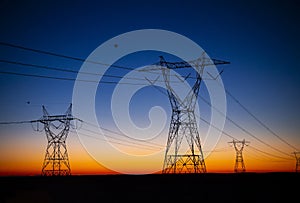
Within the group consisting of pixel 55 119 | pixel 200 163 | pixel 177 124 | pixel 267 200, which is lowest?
pixel 267 200

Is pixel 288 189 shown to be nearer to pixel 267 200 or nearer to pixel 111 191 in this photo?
pixel 267 200

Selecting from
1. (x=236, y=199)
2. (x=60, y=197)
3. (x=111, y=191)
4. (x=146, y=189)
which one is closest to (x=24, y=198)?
(x=60, y=197)

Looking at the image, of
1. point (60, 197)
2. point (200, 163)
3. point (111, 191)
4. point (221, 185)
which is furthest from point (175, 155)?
point (60, 197)

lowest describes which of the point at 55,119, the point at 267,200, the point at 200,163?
the point at 267,200

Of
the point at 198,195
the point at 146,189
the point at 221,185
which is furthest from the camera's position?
the point at 221,185

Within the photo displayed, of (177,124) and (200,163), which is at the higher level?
(177,124)

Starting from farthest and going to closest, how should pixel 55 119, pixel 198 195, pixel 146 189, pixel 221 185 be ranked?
1. pixel 55 119
2. pixel 221 185
3. pixel 146 189
4. pixel 198 195

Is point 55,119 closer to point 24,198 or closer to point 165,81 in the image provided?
point 165,81

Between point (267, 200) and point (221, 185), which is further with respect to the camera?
point (221, 185)

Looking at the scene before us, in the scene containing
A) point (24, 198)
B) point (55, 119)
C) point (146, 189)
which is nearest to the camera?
point (24, 198)
